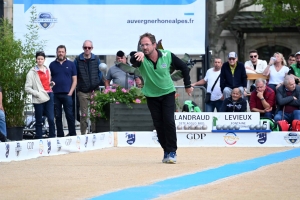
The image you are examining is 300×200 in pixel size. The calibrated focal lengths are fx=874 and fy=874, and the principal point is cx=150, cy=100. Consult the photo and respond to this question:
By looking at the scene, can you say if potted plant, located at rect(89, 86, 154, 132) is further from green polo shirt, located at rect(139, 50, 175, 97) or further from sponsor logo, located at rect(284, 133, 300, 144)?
green polo shirt, located at rect(139, 50, 175, 97)

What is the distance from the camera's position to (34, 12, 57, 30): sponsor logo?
1900cm

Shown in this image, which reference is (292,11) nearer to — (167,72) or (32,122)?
(32,122)

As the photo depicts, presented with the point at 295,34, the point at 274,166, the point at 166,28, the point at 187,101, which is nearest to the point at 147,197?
the point at 274,166

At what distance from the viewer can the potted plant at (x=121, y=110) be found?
16844mm

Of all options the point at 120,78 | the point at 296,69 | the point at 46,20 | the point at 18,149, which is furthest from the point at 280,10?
the point at 18,149

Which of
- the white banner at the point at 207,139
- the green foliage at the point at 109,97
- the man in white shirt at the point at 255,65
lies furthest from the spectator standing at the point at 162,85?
the man in white shirt at the point at 255,65

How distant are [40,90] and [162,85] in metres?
4.53

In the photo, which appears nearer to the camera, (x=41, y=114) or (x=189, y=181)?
(x=189, y=181)

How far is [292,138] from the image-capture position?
15.7m

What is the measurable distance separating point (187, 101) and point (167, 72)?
5842mm

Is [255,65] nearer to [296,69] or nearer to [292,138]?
[296,69]

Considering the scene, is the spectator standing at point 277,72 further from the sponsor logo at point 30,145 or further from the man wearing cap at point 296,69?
the sponsor logo at point 30,145

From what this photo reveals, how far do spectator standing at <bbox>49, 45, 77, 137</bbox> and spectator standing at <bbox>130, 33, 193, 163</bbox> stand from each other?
4658mm

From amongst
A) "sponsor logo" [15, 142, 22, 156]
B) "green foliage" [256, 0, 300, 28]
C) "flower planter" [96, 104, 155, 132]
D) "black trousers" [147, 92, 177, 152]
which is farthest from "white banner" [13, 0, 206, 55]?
"green foliage" [256, 0, 300, 28]
